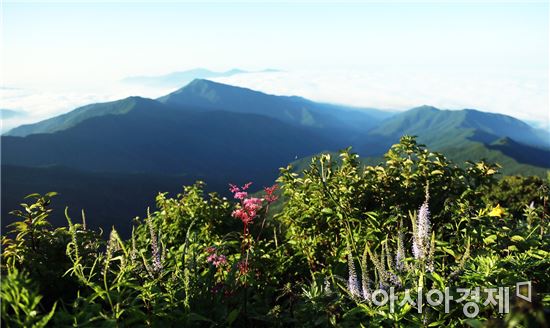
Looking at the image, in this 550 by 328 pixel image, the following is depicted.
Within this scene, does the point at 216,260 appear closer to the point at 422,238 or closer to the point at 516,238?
the point at 422,238

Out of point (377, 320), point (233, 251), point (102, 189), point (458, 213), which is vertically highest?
point (458, 213)

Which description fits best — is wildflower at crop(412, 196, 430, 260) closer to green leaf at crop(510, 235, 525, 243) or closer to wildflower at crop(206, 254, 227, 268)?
green leaf at crop(510, 235, 525, 243)

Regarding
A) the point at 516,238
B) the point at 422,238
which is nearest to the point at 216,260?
the point at 422,238

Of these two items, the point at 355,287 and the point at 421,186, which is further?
the point at 421,186

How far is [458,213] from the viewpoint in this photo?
502 centimetres

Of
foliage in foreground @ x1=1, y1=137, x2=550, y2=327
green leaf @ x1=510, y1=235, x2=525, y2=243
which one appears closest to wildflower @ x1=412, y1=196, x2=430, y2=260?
foliage in foreground @ x1=1, y1=137, x2=550, y2=327

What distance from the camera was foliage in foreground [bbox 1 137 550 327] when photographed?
3.25m

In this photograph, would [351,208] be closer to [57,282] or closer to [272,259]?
[272,259]

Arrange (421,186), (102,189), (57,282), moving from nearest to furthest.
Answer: (57,282) → (421,186) → (102,189)

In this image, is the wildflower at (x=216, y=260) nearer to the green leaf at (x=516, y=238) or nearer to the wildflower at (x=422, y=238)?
the wildflower at (x=422, y=238)

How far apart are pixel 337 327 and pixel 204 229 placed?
4263 millimetres

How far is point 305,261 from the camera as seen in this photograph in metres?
6.02

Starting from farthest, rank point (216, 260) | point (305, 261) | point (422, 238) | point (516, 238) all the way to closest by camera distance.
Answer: point (305, 261), point (516, 238), point (216, 260), point (422, 238)

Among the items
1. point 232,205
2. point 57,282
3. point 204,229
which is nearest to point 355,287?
point 57,282
